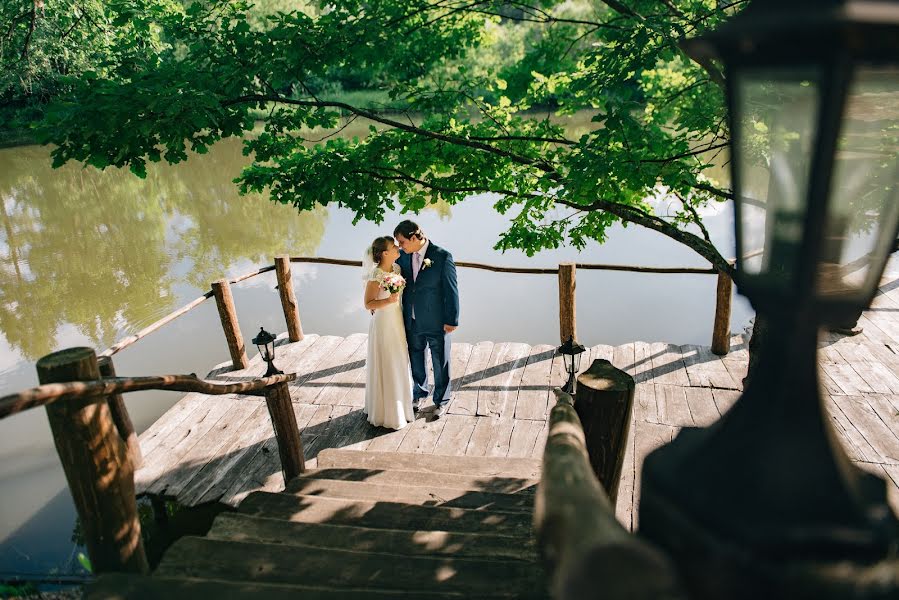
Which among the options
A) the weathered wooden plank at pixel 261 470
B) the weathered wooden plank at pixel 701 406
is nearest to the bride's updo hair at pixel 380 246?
the weathered wooden plank at pixel 261 470

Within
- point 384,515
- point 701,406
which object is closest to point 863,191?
point 384,515

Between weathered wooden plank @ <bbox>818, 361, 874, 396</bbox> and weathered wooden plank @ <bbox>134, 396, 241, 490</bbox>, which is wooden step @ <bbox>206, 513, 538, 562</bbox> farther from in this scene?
weathered wooden plank @ <bbox>818, 361, 874, 396</bbox>

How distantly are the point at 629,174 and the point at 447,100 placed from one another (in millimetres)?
1788

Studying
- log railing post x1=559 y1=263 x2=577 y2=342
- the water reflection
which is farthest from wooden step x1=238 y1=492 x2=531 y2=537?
the water reflection

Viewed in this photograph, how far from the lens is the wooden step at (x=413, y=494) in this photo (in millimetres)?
3730

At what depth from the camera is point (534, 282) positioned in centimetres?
Result: 1347

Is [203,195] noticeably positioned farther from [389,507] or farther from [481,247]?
[389,507]

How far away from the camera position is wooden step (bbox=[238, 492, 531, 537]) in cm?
330

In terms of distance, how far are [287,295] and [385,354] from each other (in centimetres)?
265

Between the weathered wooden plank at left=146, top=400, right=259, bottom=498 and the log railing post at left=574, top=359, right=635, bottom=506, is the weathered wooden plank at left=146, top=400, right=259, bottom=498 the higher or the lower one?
the lower one

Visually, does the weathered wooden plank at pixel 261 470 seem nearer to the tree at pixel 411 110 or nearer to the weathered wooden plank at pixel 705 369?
the tree at pixel 411 110

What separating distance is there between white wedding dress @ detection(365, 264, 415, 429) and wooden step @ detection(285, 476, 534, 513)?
1596mm

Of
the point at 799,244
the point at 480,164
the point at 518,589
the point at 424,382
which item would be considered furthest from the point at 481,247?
the point at 799,244

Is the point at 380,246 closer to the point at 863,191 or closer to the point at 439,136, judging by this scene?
the point at 439,136
